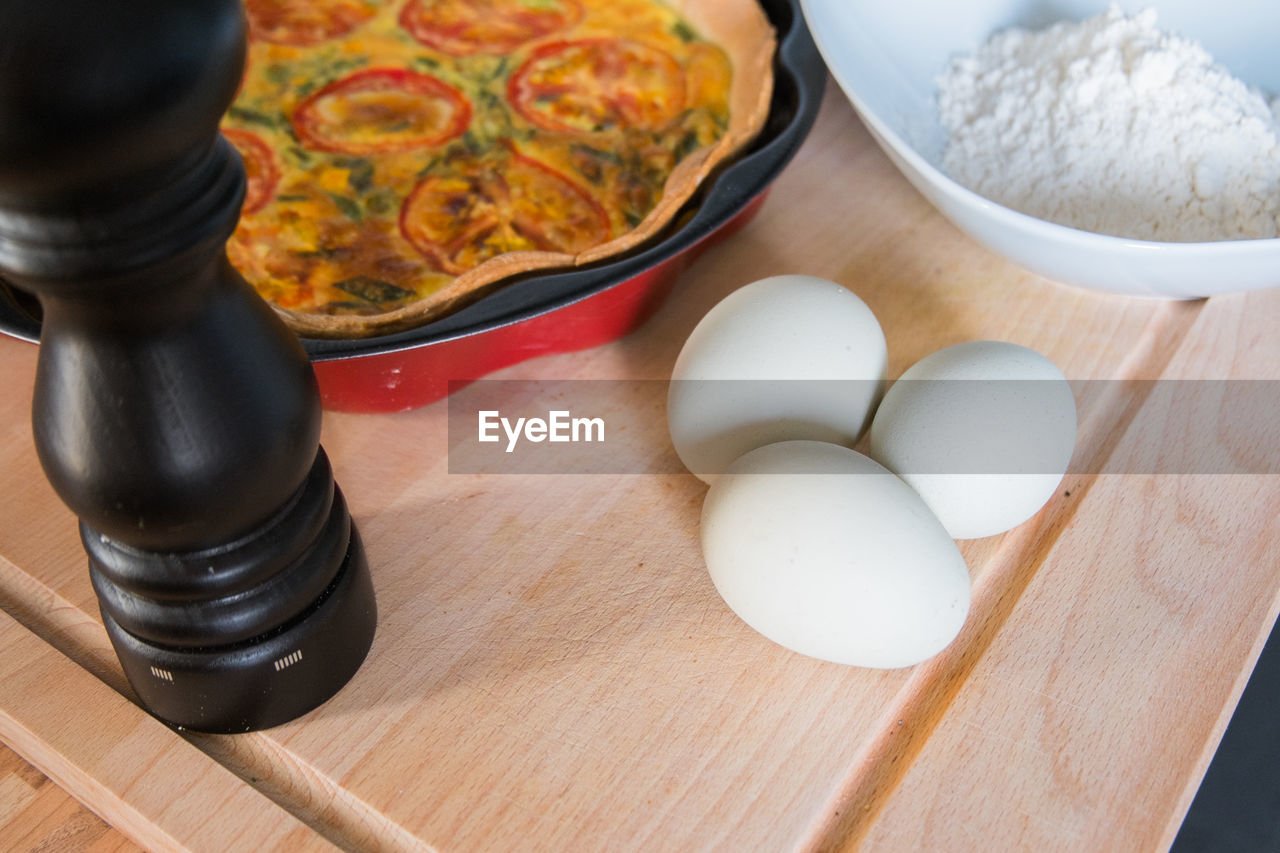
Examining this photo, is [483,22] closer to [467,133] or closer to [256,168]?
[467,133]

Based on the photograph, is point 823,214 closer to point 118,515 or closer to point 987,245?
point 987,245

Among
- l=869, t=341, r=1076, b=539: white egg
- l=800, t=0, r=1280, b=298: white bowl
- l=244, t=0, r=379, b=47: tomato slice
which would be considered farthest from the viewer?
l=244, t=0, r=379, b=47: tomato slice

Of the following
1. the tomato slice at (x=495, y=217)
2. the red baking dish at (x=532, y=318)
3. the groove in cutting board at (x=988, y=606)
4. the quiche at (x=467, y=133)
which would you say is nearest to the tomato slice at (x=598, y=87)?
the quiche at (x=467, y=133)

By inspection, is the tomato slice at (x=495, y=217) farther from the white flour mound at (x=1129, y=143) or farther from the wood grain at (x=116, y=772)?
the wood grain at (x=116, y=772)

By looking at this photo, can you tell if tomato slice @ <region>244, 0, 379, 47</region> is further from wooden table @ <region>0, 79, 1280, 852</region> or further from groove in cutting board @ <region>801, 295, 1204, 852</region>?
groove in cutting board @ <region>801, 295, 1204, 852</region>

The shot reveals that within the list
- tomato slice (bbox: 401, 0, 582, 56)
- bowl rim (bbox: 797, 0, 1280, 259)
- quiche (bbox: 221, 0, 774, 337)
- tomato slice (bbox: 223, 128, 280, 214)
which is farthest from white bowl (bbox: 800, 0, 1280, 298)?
tomato slice (bbox: 223, 128, 280, 214)

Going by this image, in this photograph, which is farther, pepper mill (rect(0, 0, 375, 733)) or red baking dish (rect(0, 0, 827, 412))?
red baking dish (rect(0, 0, 827, 412))
